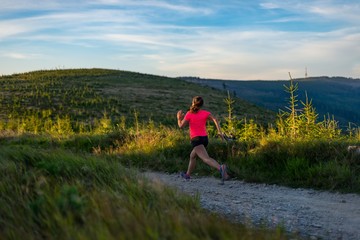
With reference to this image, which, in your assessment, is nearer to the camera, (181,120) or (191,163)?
(191,163)

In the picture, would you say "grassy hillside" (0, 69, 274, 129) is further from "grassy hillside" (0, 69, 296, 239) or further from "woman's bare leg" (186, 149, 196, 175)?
"woman's bare leg" (186, 149, 196, 175)

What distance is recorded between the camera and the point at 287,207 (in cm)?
676

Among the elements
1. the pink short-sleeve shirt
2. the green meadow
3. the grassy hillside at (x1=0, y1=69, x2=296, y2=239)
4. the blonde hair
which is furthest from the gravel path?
the blonde hair

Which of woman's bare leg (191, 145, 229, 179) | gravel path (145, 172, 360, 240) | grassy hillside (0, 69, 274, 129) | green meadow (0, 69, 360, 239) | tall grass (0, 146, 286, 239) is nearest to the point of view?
tall grass (0, 146, 286, 239)

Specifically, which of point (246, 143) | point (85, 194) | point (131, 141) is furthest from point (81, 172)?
point (131, 141)

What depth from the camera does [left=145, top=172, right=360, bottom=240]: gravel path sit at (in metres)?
5.57

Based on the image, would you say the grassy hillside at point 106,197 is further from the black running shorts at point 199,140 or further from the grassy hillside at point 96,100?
the grassy hillside at point 96,100

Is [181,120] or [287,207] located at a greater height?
[181,120]

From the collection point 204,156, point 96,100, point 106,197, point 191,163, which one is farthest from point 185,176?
point 96,100

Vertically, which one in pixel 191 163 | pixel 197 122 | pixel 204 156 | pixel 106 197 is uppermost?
pixel 197 122

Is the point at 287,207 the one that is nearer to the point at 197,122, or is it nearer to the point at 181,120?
the point at 197,122

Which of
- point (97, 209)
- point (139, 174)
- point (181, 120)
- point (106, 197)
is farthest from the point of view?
point (181, 120)

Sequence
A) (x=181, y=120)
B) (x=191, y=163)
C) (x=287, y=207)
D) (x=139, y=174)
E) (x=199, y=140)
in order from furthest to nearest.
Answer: (x=181, y=120) < (x=191, y=163) < (x=199, y=140) < (x=287, y=207) < (x=139, y=174)

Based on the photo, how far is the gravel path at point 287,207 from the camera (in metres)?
5.57
